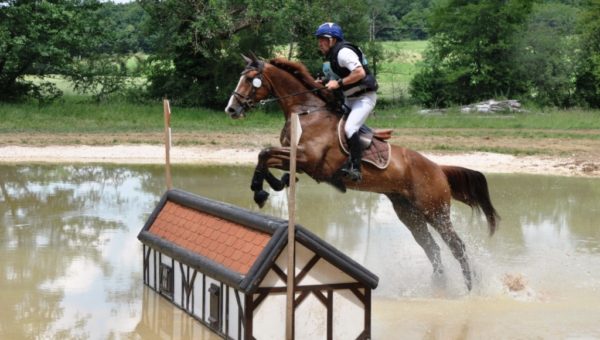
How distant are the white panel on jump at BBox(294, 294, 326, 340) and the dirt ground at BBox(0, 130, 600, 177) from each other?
1330 cm

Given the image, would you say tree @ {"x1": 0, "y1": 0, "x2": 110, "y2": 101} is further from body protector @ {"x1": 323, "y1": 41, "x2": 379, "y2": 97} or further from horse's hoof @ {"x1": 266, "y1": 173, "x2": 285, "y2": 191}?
horse's hoof @ {"x1": 266, "y1": 173, "x2": 285, "y2": 191}

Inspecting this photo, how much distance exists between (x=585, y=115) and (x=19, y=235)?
947 inches

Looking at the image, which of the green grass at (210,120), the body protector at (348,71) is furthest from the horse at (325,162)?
the green grass at (210,120)

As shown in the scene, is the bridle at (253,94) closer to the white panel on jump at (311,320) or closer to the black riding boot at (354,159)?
the black riding boot at (354,159)

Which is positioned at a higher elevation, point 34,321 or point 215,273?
point 215,273

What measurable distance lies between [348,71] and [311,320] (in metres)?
2.87

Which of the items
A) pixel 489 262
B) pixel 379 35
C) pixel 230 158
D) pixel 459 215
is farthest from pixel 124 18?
pixel 489 262

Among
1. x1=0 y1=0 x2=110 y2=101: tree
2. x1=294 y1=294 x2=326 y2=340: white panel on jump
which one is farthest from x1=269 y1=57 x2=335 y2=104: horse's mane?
x1=0 y1=0 x2=110 y2=101: tree

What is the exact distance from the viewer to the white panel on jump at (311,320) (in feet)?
24.7

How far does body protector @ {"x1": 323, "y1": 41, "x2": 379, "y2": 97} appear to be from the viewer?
935 centimetres

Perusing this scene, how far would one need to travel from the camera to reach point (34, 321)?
7.95m

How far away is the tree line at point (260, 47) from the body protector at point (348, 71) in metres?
20.9

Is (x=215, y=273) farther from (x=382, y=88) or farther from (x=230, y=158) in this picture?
(x=382, y=88)

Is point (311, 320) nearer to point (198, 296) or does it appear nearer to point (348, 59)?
point (198, 296)
